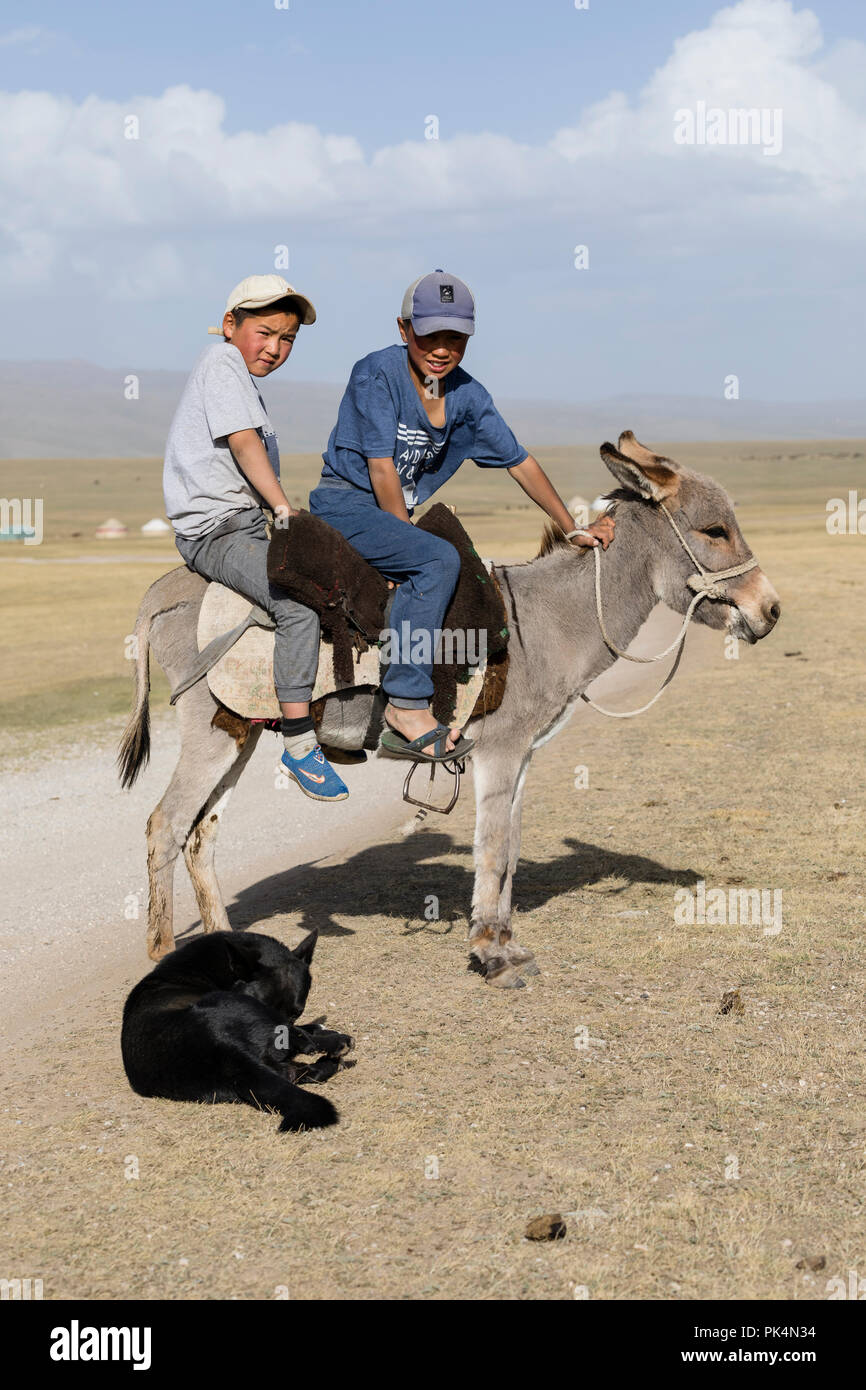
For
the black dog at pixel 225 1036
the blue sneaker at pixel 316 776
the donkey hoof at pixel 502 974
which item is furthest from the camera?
the donkey hoof at pixel 502 974

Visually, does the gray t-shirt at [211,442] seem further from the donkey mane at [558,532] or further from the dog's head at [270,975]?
the dog's head at [270,975]

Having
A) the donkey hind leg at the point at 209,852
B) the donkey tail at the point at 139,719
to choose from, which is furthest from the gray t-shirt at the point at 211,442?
the donkey hind leg at the point at 209,852

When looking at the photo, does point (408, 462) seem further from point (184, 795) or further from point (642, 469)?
point (184, 795)

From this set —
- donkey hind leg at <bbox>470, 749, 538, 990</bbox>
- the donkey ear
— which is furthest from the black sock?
the donkey ear

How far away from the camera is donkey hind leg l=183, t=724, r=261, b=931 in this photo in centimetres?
786

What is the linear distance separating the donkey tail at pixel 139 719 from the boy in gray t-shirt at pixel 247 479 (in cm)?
78

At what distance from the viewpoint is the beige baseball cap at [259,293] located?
694 centimetres

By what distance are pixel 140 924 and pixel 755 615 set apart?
4.69 metres

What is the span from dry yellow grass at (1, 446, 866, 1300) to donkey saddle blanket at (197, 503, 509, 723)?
5.59ft

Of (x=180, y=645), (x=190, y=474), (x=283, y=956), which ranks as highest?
(x=190, y=474)

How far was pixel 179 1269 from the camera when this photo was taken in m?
4.50

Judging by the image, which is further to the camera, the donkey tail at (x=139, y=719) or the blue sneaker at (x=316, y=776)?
the donkey tail at (x=139, y=719)

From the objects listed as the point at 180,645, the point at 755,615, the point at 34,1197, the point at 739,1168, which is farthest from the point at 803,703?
the point at 34,1197
